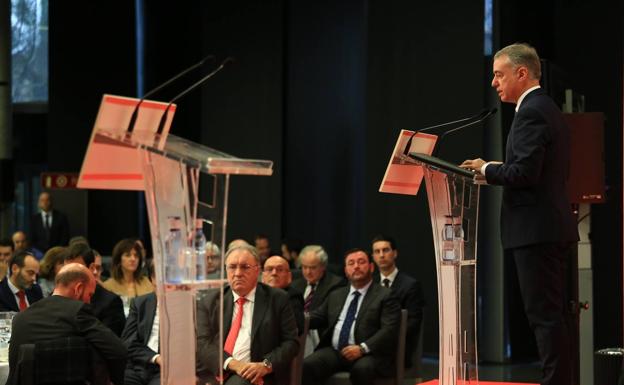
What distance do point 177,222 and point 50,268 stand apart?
3607mm

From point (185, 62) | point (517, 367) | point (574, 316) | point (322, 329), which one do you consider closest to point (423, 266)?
point (517, 367)

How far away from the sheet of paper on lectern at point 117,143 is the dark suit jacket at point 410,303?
3.47 m

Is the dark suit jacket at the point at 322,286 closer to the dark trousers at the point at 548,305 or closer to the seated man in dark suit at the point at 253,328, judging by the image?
the seated man in dark suit at the point at 253,328

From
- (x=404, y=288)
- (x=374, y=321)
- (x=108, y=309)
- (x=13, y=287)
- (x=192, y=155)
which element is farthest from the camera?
(x=404, y=288)

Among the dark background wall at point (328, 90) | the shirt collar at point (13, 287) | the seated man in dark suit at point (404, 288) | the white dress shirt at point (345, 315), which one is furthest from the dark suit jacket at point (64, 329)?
the dark background wall at point (328, 90)

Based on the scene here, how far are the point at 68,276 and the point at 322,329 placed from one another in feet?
7.83

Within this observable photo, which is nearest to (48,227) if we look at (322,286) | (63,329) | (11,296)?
(322,286)

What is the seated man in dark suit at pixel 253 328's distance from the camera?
4.96 m

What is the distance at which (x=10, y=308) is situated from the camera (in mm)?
6031

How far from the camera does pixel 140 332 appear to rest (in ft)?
18.5

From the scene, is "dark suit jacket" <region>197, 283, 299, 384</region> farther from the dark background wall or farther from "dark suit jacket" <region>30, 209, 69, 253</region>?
"dark suit jacket" <region>30, 209, 69, 253</region>

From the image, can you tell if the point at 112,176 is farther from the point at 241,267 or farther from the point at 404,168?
the point at 241,267

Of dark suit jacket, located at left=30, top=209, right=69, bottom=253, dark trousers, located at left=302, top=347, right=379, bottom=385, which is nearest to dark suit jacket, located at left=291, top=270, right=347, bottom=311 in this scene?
dark trousers, located at left=302, top=347, right=379, bottom=385

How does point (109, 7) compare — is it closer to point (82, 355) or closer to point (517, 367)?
point (517, 367)
